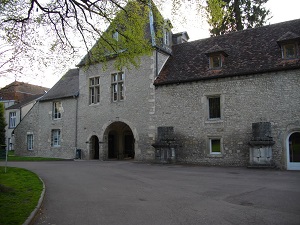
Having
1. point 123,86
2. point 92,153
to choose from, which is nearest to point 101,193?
point 123,86

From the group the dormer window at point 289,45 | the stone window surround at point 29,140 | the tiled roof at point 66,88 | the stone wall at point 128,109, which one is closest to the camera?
the dormer window at point 289,45

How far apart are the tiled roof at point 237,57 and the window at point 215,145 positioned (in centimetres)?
397

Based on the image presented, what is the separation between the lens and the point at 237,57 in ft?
60.8

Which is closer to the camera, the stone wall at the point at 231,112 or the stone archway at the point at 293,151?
the stone archway at the point at 293,151

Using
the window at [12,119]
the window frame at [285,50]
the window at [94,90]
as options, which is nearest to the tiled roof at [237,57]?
the window frame at [285,50]

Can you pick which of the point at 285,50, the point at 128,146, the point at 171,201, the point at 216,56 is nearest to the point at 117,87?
the point at 128,146

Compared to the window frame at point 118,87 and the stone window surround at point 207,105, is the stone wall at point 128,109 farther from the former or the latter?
the stone window surround at point 207,105

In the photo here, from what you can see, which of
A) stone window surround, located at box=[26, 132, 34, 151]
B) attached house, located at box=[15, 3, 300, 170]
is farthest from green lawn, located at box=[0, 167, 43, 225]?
stone window surround, located at box=[26, 132, 34, 151]

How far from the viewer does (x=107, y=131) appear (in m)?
23.2

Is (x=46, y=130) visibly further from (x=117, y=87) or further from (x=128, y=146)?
(x=117, y=87)

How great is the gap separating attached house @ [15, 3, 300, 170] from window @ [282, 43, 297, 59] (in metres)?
0.05

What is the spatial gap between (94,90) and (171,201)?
17.9 m

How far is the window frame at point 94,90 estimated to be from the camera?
24250 millimetres

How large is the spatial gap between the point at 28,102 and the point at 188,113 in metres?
29.9
